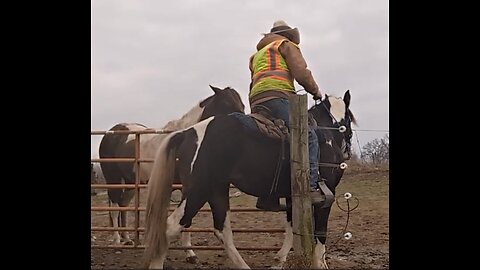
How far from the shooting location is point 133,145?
5.31 metres

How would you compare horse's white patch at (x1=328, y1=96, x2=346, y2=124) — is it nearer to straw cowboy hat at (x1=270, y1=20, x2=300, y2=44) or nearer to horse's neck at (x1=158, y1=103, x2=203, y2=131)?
straw cowboy hat at (x1=270, y1=20, x2=300, y2=44)

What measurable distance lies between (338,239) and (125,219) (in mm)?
1915

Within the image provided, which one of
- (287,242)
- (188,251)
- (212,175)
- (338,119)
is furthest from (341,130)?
(188,251)

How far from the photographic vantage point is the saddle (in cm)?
403

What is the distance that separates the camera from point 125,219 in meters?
5.49

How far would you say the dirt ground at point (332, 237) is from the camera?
14.0 ft

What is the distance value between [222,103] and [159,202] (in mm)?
1196

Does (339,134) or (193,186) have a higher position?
(339,134)

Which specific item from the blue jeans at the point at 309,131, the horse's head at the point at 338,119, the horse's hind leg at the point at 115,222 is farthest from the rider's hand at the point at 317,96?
the horse's hind leg at the point at 115,222

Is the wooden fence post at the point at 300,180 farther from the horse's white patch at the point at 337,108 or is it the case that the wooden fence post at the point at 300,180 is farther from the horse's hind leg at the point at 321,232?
the horse's white patch at the point at 337,108

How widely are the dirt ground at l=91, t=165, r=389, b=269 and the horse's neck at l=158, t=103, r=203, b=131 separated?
0.73 meters

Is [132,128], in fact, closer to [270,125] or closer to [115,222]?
[115,222]
